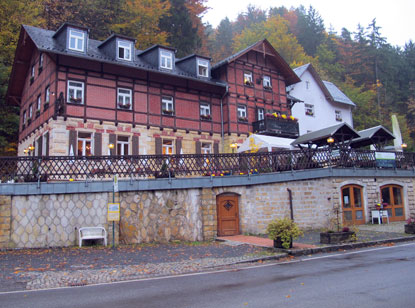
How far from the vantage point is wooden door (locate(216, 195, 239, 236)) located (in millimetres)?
16031

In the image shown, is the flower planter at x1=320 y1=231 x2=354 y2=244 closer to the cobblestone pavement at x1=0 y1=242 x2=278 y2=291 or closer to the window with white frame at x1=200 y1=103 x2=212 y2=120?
the cobblestone pavement at x1=0 y1=242 x2=278 y2=291

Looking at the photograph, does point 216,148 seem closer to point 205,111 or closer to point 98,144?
point 205,111

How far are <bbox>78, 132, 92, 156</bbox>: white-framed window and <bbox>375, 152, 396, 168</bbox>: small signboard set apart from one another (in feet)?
52.6

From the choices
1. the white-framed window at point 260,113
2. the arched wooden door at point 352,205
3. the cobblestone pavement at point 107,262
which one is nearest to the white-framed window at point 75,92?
the cobblestone pavement at point 107,262

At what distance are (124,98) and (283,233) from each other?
47.4 feet

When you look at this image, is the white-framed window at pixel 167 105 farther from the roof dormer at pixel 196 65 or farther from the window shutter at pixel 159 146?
the roof dormer at pixel 196 65

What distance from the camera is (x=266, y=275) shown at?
8.50 m

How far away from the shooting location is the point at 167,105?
24641 millimetres

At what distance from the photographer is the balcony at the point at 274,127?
2708cm

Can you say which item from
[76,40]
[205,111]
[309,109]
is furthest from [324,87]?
[76,40]

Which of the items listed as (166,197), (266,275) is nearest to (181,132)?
(166,197)

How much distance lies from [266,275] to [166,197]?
7.34 metres

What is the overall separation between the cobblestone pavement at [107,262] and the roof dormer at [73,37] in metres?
12.7

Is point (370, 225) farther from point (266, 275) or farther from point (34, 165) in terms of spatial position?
Result: point (34, 165)
